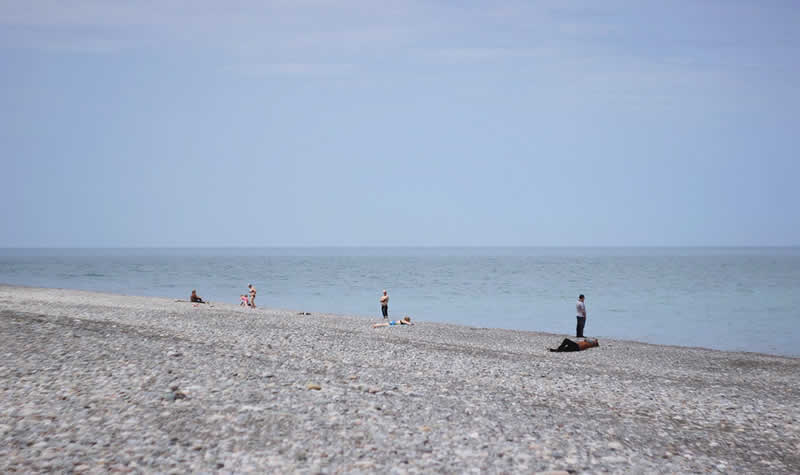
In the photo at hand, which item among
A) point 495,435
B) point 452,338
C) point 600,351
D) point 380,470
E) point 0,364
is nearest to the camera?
point 380,470

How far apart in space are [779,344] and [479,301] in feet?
113

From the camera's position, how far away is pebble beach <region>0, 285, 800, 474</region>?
31.5 feet

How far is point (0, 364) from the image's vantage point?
568 inches

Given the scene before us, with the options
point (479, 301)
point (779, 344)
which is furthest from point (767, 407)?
point (479, 301)

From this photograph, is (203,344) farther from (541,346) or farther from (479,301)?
(479,301)

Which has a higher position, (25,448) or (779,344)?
(25,448)

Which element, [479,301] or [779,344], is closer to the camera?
[779,344]

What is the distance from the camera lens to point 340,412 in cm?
1188

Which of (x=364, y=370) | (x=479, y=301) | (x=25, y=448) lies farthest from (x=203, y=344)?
(x=479, y=301)

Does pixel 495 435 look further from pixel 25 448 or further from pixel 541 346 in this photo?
pixel 541 346

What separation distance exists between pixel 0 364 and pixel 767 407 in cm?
1978

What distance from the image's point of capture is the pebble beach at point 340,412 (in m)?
9.60

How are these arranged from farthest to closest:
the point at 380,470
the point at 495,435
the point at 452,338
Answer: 1. the point at 452,338
2. the point at 495,435
3. the point at 380,470

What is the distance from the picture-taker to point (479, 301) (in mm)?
71875
